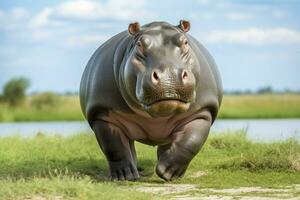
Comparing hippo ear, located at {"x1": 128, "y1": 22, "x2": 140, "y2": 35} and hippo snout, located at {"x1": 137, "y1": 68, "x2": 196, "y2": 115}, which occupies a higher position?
hippo ear, located at {"x1": 128, "y1": 22, "x2": 140, "y2": 35}

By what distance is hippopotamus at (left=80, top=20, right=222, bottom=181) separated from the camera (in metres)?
7.07

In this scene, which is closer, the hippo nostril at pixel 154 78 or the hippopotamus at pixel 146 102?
the hippo nostril at pixel 154 78

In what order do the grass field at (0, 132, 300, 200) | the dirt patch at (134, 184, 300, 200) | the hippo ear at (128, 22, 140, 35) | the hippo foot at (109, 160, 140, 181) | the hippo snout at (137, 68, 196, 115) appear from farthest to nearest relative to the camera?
the hippo foot at (109, 160, 140, 181) → the hippo ear at (128, 22, 140, 35) → the hippo snout at (137, 68, 196, 115) → the dirt patch at (134, 184, 300, 200) → the grass field at (0, 132, 300, 200)

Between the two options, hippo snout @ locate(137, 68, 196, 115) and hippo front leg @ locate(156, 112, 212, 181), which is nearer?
hippo snout @ locate(137, 68, 196, 115)

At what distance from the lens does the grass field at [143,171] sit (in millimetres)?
5910

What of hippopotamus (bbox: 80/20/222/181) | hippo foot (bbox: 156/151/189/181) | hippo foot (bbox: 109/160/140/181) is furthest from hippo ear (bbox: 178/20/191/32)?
hippo foot (bbox: 109/160/140/181)

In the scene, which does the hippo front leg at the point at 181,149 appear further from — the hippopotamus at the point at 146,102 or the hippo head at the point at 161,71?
the hippo head at the point at 161,71

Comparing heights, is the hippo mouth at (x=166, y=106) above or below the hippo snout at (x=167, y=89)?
below

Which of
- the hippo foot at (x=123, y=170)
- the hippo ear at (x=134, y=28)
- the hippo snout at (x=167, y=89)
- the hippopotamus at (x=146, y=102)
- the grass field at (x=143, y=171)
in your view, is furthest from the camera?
the hippo foot at (x=123, y=170)

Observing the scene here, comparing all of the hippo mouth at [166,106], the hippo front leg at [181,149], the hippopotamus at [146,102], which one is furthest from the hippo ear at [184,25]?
the hippo mouth at [166,106]

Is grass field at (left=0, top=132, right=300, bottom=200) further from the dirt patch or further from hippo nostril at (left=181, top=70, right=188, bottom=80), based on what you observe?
hippo nostril at (left=181, top=70, right=188, bottom=80)

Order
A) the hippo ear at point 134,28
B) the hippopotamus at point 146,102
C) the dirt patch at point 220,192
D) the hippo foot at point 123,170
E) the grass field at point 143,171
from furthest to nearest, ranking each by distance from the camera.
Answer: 1. the hippo foot at point 123,170
2. the hippo ear at point 134,28
3. the hippopotamus at point 146,102
4. the dirt patch at point 220,192
5. the grass field at point 143,171

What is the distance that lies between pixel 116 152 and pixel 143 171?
134cm

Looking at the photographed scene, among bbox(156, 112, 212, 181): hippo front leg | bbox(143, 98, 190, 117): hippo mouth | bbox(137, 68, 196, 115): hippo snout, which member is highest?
bbox(137, 68, 196, 115): hippo snout
